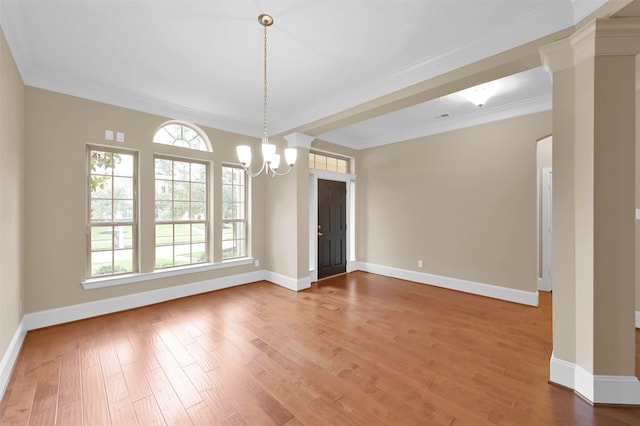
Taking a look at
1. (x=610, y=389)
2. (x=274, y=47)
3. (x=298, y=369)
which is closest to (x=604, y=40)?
(x=610, y=389)

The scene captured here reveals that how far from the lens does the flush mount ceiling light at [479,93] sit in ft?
11.0

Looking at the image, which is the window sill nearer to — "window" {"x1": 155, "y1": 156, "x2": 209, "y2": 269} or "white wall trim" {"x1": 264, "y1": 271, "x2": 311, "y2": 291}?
"window" {"x1": 155, "y1": 156, "x2": 209, "y2": 269}

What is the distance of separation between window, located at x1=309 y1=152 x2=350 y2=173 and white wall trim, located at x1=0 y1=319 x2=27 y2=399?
4.46 metres

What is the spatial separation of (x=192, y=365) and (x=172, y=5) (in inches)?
120

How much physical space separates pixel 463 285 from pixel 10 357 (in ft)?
18.7

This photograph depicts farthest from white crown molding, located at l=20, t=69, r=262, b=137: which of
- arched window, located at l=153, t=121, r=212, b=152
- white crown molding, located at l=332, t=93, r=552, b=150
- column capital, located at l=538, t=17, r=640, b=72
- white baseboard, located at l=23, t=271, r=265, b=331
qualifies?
column capital, located at l=538, t=17, r=640, b=72

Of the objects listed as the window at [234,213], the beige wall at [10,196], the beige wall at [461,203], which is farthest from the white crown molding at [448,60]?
the beige wall at [10,196]

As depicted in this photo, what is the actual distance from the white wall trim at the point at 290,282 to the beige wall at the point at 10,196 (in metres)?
3.24

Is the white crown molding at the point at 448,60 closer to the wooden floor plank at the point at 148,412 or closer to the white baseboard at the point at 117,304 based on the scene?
the white baseboard at the point at 117,304

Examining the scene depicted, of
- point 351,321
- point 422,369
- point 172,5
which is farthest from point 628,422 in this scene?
point 172,5

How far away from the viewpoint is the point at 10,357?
7.37 feet

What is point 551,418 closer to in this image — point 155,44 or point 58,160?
point 155,44

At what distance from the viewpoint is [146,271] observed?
12.3 ft

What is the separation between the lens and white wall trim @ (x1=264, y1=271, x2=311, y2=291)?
178 inches
